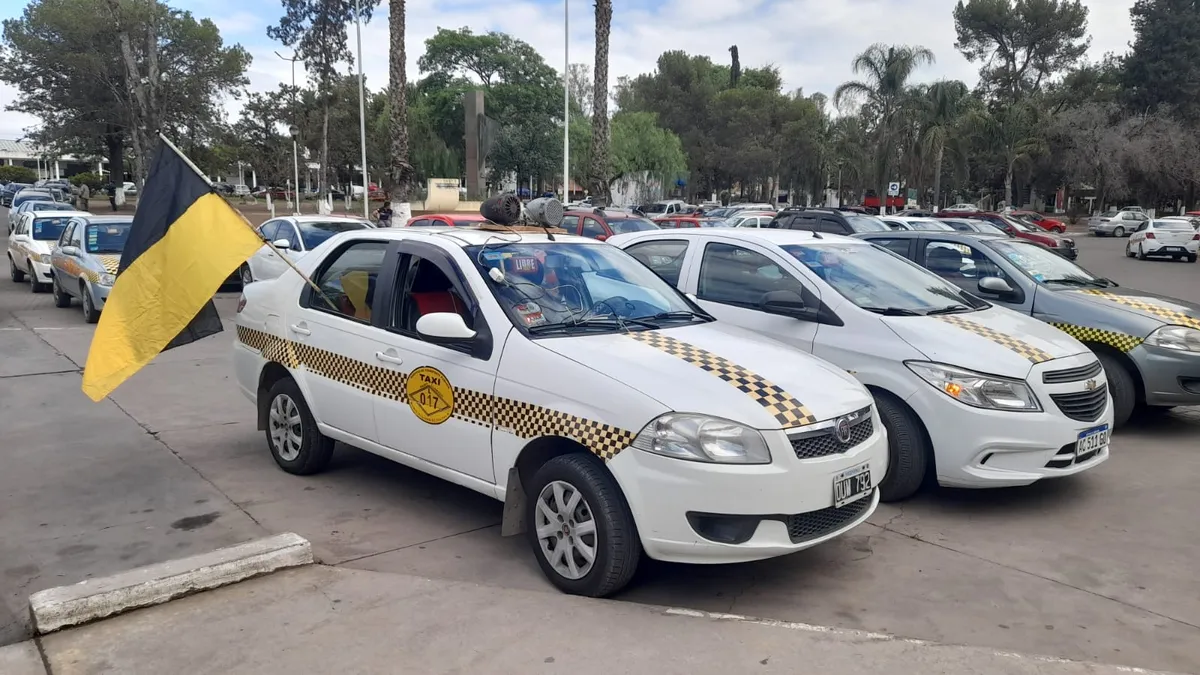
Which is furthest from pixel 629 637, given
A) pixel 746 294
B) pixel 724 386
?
pixel 746 294

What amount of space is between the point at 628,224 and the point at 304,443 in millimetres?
12526

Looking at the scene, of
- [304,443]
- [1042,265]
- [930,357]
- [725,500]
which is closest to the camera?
[725,500]

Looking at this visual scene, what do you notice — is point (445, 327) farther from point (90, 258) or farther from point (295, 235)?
point (295, 235)

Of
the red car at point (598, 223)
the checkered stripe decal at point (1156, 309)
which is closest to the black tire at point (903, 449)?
the checkered stripe decal at point (1156, 309)

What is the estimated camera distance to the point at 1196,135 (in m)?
51.1

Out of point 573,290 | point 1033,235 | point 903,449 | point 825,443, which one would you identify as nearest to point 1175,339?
point 903,449

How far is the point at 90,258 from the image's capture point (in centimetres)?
1280

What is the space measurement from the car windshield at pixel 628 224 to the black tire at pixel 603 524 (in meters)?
13.3

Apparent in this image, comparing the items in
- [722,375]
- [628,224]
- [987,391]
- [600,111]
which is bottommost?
[987,391]

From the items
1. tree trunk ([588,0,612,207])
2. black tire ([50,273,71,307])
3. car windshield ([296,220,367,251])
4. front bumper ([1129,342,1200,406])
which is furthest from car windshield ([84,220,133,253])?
tree trunk ([588,0,612,207])

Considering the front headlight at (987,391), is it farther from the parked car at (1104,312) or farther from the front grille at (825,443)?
the parked car at (1104,312)

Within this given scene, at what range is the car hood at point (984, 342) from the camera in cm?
535

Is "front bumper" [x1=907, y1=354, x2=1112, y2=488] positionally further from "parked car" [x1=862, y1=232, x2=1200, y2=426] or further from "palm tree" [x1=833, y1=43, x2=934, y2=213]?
"palm tree" [x1=833, y1=43, x2=934, y2=213]

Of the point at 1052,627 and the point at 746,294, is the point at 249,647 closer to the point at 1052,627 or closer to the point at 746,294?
the point at 1052,627
